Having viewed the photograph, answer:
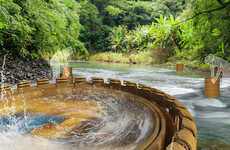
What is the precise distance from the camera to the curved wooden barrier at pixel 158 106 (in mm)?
1753

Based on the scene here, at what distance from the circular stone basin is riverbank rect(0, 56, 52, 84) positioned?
413cm

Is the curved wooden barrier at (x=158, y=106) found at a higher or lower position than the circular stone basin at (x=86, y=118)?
higher

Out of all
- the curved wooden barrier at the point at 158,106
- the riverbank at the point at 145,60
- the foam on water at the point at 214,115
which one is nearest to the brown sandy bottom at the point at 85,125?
the curved wooden barrier at the point at 158,106

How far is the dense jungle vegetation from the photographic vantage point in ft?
19.7

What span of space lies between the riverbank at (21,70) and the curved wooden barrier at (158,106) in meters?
3.85

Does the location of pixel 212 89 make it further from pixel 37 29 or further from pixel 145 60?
pixel 145 60

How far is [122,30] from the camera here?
2586 cm

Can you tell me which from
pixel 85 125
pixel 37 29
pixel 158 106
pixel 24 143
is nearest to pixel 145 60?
pixel 37 29

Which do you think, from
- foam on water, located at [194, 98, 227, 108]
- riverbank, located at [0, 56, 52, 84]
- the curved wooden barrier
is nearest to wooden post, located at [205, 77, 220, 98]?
foam on water, located at [194, 98, 227, 108]

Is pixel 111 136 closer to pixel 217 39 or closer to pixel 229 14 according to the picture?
pixel 229 14

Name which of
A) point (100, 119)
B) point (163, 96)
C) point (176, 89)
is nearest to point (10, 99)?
point (100, 119)

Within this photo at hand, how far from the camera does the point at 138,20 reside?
32.7 m

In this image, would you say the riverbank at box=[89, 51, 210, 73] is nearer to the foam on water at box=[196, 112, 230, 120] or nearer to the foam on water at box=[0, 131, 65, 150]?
the foam on water at box=[196, 112, 230, 120]

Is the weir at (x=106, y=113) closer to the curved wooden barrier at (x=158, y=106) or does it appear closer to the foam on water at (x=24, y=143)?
the curved wooden barrier at (x=158, y=106)
